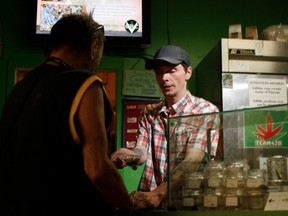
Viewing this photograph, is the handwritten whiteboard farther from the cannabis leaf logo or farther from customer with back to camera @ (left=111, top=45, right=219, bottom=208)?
the cannabis leaf logo

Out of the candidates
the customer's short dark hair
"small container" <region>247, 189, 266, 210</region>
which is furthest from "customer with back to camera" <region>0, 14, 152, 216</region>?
"small container" <region>247, 189, 266, 210</region>

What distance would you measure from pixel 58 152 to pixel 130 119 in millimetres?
1949

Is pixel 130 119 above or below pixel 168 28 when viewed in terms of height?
below

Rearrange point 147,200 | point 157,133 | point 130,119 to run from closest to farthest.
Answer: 1. point 147,200
2. point 157,133
3. point 130,119

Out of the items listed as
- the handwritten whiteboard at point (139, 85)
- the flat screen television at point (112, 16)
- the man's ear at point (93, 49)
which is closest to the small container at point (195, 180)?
the man's ear at point (93, 49)

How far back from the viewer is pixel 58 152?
4.42 ft

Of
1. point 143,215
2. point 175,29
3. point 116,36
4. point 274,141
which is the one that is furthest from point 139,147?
point 175,29

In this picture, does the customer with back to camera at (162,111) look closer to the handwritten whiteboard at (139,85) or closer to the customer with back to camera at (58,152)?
the handwritten whiteboard at (139,85)

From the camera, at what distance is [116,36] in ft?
10.9

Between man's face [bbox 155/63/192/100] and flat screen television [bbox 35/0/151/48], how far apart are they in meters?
0.83

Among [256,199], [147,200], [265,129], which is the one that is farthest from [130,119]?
[256,199]

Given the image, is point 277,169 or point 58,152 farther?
point 277,169

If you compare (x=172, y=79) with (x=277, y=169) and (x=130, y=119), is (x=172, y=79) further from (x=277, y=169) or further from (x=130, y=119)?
(x=277, y=169)

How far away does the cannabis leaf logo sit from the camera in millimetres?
1571
